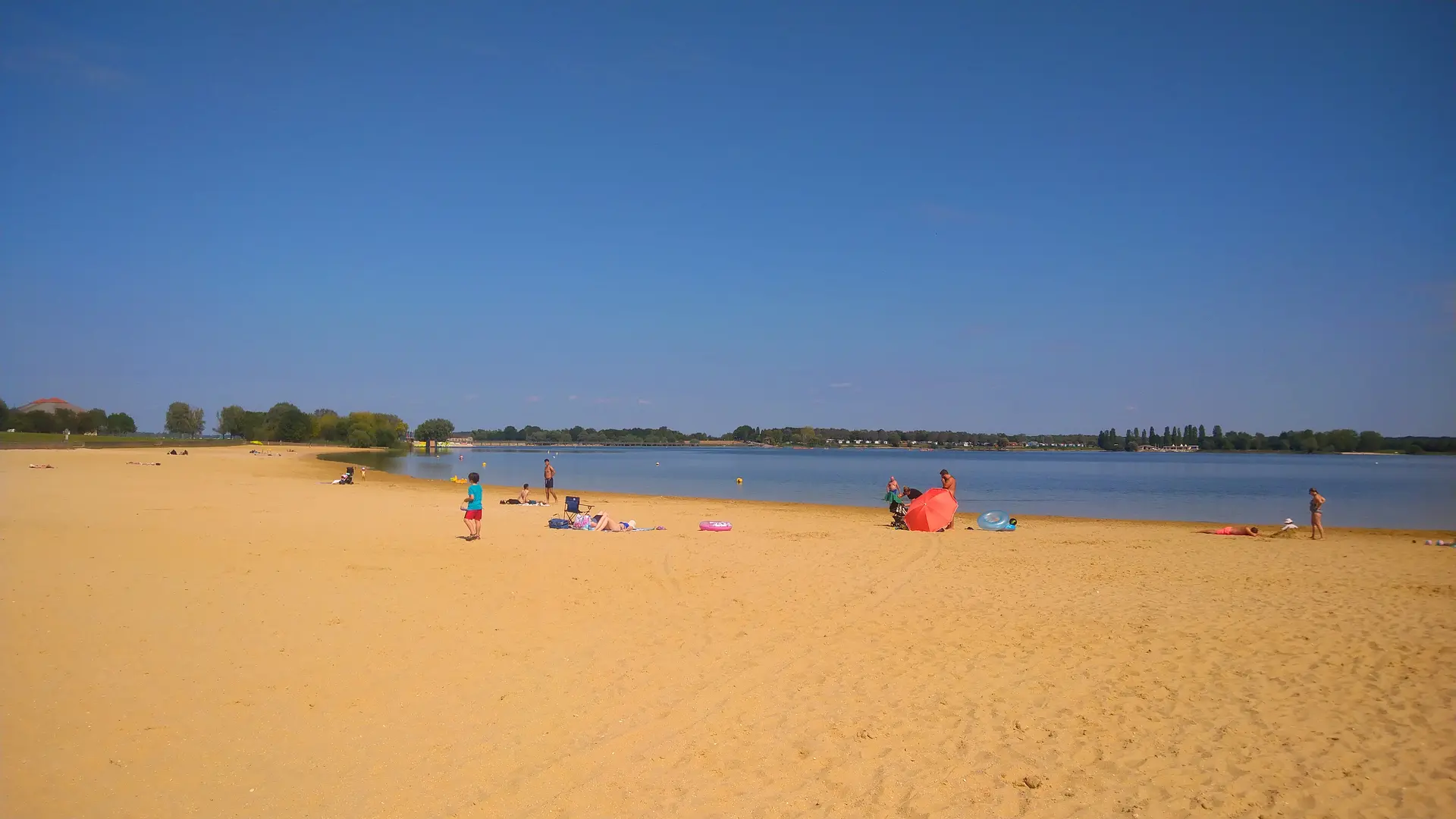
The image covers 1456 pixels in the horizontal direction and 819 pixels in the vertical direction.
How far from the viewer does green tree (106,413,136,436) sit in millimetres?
123925

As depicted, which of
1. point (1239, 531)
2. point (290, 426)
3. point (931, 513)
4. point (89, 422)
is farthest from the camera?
point (290, 426)

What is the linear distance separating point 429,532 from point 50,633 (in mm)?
9646

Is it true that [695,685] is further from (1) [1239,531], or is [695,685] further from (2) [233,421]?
(2) [233,421]

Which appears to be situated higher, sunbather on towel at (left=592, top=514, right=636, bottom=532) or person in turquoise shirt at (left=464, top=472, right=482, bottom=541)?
person in turquoise shirt at (left=464, top=472, right=482, bottom=541)

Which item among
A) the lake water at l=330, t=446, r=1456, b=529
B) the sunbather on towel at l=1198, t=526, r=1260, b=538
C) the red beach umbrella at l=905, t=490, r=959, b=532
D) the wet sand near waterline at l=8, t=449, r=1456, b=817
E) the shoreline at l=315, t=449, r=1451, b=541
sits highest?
the red beach umbrella at l=905, t=490, r=959, b=532

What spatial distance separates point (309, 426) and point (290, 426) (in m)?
3.46

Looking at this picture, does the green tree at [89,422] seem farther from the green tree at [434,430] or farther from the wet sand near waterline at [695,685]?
the wet sand near waterline at [695,685]

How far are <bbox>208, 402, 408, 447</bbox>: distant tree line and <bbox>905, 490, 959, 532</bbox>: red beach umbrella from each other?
115801 mm

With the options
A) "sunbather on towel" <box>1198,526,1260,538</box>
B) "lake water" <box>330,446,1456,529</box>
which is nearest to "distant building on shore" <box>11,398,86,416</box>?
"lake water" <box>330,446,1456,529</box>

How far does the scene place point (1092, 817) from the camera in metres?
5.19

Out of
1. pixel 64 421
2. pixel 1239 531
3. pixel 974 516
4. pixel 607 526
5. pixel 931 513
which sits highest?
pixel 64 421

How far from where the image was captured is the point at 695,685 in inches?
300

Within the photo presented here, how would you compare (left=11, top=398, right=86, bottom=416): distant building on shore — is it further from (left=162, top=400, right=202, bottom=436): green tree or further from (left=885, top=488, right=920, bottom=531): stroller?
(left=885, top=488, right=920, bottom=531): stroller

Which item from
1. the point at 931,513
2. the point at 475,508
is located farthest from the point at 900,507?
the point at 475,508
